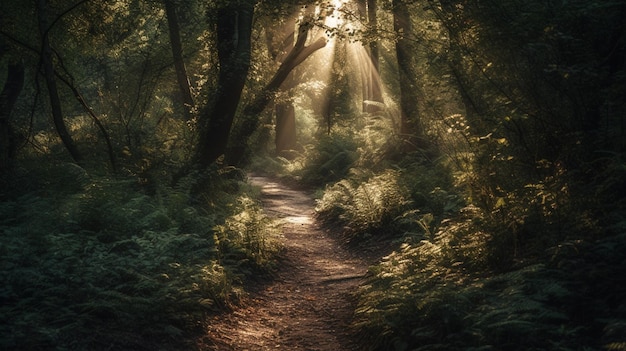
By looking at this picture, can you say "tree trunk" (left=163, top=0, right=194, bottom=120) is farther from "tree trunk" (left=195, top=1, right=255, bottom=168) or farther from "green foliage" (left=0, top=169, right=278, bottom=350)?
"green foliage" (left=0, top=169, right=278, bottom=350)

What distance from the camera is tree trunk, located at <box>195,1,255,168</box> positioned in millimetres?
12845

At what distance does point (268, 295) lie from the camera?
851cm

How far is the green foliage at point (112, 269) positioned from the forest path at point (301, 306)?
374 mm

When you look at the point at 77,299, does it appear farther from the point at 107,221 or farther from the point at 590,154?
the point at 590,154

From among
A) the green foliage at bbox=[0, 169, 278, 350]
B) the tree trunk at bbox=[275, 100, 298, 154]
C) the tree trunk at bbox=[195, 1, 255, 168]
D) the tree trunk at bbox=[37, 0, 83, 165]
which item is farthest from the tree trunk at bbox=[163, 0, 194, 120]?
the tree trunk at bbox=[275, 100, 298, 154]

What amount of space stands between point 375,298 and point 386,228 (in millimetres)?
4625

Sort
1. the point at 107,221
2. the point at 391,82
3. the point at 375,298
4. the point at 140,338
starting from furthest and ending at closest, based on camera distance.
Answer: the point at 391,82 → the point at 107,221 → the point at 375,298 → the point at 140,338

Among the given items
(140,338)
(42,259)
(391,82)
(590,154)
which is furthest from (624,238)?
(391,82)

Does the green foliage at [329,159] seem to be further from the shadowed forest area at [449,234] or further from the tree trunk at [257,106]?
the shadowed forest area at [449,234]

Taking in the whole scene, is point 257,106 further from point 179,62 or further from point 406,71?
point 406,71

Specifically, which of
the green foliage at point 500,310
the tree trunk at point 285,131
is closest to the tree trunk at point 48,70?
the green foliage at point 500,310

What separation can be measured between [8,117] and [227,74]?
733 centimetres

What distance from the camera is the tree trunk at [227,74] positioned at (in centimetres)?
1285

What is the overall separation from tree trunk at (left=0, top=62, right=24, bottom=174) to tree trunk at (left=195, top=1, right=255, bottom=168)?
4383mm
